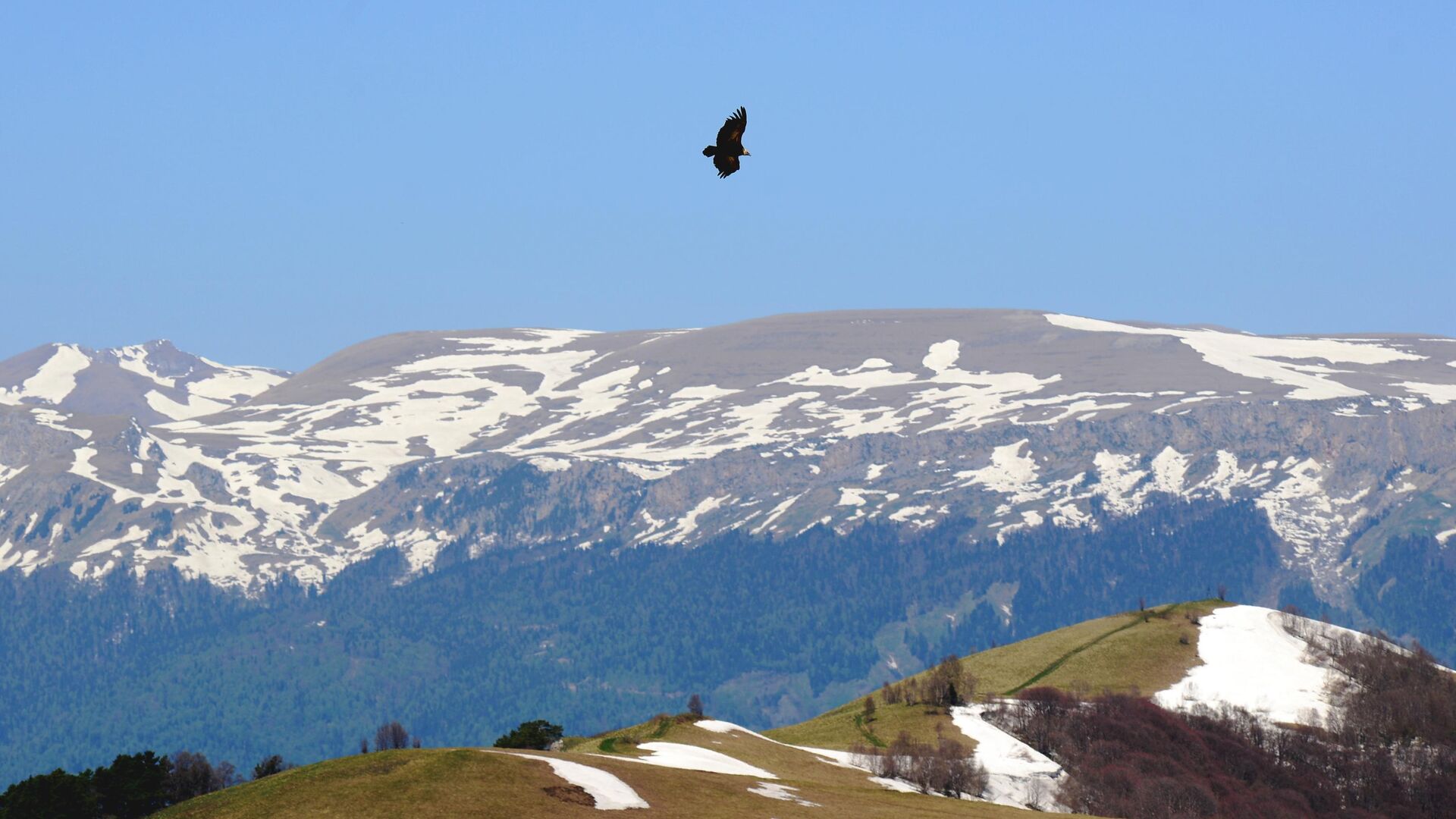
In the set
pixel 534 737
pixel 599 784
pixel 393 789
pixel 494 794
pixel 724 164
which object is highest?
pixel 724 164

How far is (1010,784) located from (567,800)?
89.3 m

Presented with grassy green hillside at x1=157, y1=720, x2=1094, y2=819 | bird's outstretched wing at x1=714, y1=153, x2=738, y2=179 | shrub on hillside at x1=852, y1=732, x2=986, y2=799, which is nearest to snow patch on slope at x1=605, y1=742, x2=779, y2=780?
grassy green hillside at x1=157, y1=720, x2=1094, y2=819

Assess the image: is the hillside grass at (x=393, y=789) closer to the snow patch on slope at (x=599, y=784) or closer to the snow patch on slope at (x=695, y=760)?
the snow patch on slope at (x=599, y=784)

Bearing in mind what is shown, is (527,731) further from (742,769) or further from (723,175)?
(723,175)

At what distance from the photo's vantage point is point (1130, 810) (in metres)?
196

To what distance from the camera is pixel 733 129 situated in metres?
73.0

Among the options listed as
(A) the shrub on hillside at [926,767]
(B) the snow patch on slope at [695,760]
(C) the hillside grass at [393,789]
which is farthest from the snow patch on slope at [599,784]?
(A) the shrub on hillside at [926,767]

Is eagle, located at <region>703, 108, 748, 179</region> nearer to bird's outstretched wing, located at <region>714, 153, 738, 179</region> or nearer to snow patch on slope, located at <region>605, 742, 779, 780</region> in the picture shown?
bird's outstretched wing, located at <region>714, 153, 738, 179</region>

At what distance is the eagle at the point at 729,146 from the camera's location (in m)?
72.8

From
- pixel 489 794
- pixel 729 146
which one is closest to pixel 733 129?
pixel 729 146

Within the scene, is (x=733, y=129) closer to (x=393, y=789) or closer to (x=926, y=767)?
(x=393, y=789)

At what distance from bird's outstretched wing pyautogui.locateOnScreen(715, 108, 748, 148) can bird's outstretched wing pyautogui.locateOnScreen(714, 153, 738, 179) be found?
30 centimetres

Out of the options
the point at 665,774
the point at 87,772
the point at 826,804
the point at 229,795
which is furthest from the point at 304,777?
the point at 87,772

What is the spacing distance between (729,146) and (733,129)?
67 cm
